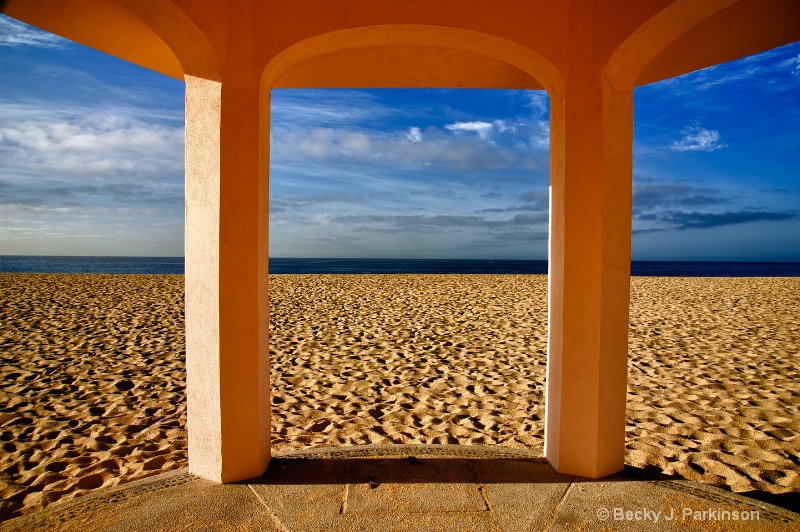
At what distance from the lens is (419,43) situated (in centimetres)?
322

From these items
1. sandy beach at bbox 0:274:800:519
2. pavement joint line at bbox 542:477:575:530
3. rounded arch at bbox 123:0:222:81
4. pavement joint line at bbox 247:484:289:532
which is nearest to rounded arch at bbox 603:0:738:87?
rounded arch at bbox 123:0:222:81

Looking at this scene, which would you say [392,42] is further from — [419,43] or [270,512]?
[270,512]

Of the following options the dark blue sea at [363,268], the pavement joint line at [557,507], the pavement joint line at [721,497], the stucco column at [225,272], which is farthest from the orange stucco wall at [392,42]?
the dark blue sea at [363,268]

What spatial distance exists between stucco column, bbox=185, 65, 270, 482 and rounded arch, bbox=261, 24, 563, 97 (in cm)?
38

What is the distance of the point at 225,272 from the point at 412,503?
1.91 meters

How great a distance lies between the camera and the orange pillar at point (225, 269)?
112 inches

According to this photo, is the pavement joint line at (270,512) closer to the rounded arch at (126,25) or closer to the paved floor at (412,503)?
the paved floor at (412,503)

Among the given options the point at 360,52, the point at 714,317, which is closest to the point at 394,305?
the point at 714,317

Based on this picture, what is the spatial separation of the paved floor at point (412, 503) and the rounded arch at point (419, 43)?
9.04 feet

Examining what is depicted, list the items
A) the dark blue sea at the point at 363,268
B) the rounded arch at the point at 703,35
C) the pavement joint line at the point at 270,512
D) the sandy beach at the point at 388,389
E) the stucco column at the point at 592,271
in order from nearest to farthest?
the pavement joint line at the point at 270,512, the rounded arch at the point at 703,35, the stucco column at the point at 592,271, the sandy beach at the point at 388,389, the dark blue sea at the point at 363,268

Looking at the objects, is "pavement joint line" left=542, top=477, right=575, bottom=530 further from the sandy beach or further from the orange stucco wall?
the sandy beach

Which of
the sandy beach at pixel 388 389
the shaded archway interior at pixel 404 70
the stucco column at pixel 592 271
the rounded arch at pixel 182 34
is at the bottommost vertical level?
the sandy beach at pixel 388 389

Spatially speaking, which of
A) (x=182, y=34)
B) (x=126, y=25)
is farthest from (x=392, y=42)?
(x=126, y=25)

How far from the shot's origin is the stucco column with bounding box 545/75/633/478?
2.94m
